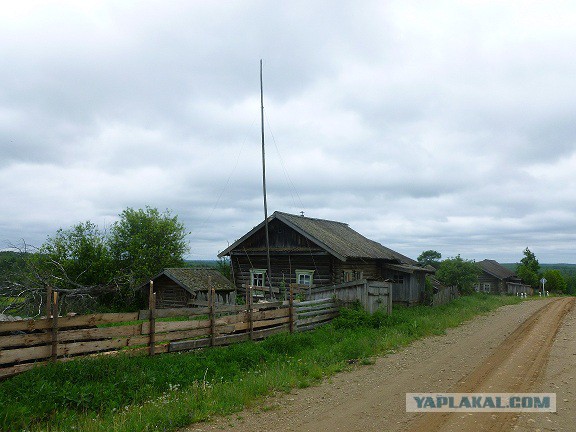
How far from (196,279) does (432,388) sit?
2065 cm

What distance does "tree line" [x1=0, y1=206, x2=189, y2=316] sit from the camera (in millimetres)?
23312

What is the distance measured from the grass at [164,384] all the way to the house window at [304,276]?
11816 millimetres

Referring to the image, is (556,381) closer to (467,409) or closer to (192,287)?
(467,409)

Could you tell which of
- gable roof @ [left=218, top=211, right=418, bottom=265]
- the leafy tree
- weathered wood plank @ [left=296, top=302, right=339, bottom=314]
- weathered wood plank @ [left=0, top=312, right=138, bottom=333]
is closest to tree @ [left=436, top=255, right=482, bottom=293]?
gable roof @ [left=218, top=211, right=418, bottom=265]

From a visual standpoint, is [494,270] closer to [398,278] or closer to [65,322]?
[398,278]

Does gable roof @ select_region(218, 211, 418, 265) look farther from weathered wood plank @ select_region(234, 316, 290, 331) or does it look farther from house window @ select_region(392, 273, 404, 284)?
weathered wood plank @ select_region(234, 316, 290, 331)

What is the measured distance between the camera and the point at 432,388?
29.8 feet

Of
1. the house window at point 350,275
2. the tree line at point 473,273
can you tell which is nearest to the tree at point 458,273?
the tree line at point 473,273

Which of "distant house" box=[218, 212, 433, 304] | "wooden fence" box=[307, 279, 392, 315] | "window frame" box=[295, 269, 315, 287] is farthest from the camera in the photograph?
"window frame" box=[295, 269, 315, 287]

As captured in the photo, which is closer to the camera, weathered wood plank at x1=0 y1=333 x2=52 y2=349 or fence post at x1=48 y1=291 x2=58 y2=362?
weathered wood plank at x1=0 y1=333 x2=52 y2=349

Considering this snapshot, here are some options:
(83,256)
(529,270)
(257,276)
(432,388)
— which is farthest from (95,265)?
(529,270)

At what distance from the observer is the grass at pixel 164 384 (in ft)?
24.8

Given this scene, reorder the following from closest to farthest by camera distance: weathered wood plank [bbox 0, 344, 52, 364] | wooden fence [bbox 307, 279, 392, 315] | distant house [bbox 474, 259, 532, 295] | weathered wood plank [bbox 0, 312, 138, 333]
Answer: weathered wood plank [bbox 0, 344, 52, 364], weathered wood plank [bbox 0, 312, 138, 333], wooden fence [bbox 307, 279, 392, 315], distant house [bbox 474, 259, 532, 295]

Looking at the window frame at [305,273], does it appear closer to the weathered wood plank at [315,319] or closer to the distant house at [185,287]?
the distant house at [185,287]
